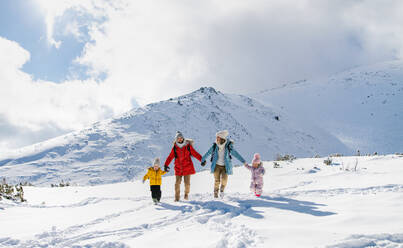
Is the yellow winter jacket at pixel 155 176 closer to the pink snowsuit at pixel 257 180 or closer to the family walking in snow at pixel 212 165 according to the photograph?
the family walking in snow at pixel 212 165

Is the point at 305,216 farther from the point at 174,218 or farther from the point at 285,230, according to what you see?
the point at 174,218

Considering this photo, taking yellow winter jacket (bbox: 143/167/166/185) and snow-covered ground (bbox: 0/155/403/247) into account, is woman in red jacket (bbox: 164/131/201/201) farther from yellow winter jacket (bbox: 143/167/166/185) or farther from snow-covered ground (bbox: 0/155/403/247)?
snow-covered ground (bbox: 0/155/403/247)

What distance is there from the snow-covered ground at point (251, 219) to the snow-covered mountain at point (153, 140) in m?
16.7

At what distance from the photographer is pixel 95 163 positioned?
26188 millimetres

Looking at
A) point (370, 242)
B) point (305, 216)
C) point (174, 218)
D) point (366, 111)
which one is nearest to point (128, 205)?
point (174, 218)

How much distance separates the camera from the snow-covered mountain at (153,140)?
2475 centimetres

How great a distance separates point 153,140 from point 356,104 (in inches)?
1133

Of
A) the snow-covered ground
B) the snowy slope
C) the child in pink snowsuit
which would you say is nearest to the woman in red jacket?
the snow-covered ground

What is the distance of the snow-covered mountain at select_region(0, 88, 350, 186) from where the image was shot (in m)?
24.8

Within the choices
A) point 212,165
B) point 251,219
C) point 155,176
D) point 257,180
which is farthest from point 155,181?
point 251,219

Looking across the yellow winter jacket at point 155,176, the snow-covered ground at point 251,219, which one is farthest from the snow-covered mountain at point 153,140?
the snow-covered ground at point 251,219

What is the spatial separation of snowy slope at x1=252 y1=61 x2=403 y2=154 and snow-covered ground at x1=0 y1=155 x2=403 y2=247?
23.6 meters

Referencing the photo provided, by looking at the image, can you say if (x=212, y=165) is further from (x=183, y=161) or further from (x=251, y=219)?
(x=251, y=219)

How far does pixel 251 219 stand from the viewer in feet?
15.0
